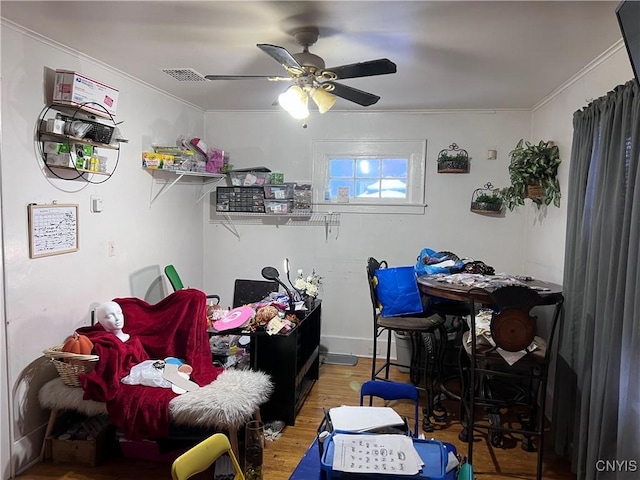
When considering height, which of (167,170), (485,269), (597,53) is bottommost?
(485,269)

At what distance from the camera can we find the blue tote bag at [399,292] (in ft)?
10.6

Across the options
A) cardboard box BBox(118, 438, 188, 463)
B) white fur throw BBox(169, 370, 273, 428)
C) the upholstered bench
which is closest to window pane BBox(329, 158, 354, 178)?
the upholstered bench

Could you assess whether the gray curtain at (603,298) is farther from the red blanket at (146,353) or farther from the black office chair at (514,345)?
the red blanket at (146,353)

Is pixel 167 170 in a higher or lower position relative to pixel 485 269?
higher

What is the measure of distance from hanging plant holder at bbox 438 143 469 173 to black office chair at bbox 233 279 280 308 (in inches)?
76.8

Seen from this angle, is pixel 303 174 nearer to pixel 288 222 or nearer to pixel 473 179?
pixel 288 222

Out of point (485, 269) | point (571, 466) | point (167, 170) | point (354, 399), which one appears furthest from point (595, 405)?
point (167, 170)

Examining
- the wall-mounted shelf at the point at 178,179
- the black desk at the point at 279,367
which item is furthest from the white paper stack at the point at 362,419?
the wall-mounted shelf at the point at 178,179

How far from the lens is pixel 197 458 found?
157 centimetres

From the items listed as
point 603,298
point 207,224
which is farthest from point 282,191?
point 603,298

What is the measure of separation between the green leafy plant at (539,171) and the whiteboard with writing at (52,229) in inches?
127

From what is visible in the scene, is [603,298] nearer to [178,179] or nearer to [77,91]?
[77,91]

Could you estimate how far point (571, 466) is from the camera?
2598 mm

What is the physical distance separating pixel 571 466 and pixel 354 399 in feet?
4.95
